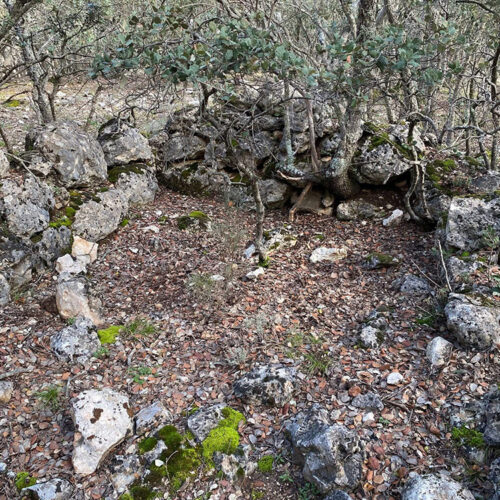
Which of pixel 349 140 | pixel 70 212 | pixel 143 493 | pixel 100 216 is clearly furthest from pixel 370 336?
pixel 70 212

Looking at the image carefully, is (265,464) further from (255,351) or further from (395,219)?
(395,219)

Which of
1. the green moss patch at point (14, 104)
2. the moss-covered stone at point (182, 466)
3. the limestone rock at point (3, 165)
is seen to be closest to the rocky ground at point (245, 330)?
the moss-covered stone at point (182, 466)

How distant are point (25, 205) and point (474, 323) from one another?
6.39 m

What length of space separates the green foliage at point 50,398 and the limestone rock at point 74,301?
1.20 m

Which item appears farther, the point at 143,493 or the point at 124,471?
the point at 124,471

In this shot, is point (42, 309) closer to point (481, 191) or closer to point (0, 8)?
point (481, 191)

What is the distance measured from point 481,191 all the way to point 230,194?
15.3ft

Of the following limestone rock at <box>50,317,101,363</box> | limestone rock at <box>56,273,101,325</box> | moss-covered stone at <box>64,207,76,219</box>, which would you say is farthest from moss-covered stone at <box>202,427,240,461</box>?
moss-covered stone at <box>64,207,76,219</box>

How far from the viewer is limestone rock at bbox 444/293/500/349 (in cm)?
425

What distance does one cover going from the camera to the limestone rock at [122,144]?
8.32 meters

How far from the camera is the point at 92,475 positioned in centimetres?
357

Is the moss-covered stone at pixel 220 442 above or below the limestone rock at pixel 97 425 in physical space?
below

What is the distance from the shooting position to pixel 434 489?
307cm

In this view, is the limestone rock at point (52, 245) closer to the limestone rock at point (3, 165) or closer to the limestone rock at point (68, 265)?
the limestone rock at point (68, 265)
